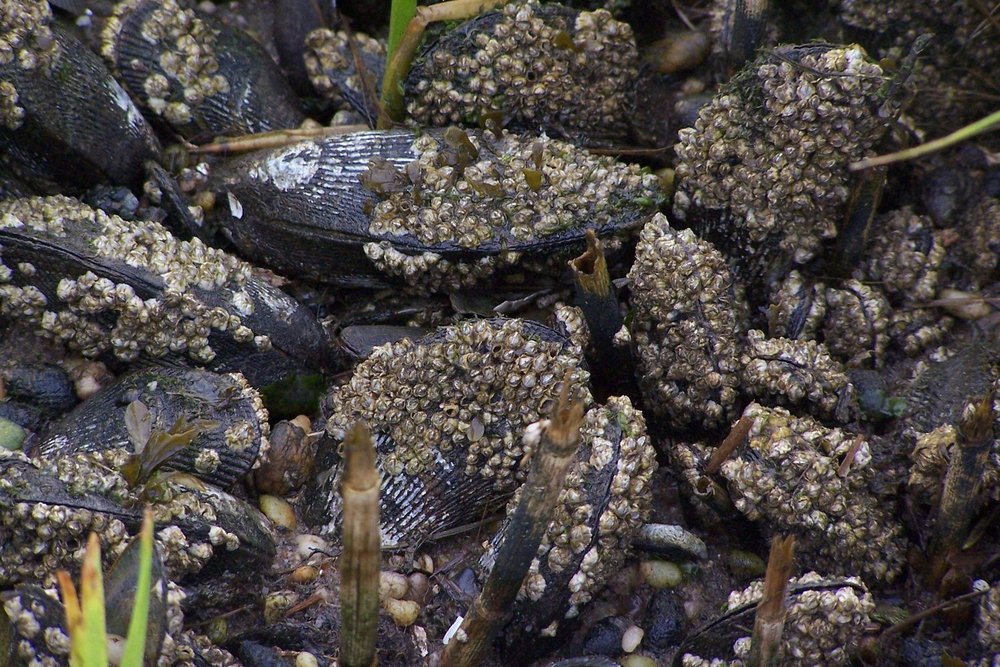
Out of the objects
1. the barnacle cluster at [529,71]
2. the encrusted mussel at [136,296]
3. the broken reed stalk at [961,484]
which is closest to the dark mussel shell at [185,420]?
the encrusted mussel at [136,296]

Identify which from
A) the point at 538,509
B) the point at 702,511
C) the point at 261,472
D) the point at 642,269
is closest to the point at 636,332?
the point at 642,269

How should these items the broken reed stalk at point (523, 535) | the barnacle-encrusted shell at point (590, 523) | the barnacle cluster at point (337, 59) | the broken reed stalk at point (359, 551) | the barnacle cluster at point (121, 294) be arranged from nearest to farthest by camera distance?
1. the broken reed stalk at point (359, 551)
2. the broken reed stalk at point (523, 535)
3. the barnacle-encrusted shell at point (590, 523)
4. the barnacle cluster at point (121, 294)
5. the barnacle cluster at point (337, 59)

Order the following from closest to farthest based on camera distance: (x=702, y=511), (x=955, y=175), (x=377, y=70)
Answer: (x=702, y=511) < (x=955, y=175) < (x=377, y=70)

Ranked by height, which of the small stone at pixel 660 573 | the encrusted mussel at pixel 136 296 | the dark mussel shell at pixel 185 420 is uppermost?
the encrusted mussel at pixel 136 296

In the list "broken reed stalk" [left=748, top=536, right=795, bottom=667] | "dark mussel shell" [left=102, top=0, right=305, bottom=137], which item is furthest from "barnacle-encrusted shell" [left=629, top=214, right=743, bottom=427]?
"dark mussel shell" [left=102, top=0, right=305, bottom=137]

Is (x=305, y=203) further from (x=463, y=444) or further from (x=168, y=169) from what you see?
(x=463, y=444)

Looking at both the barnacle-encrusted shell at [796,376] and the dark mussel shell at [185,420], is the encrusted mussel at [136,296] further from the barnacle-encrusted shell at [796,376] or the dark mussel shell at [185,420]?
the barnacle-encrusted shell at [796,376]
